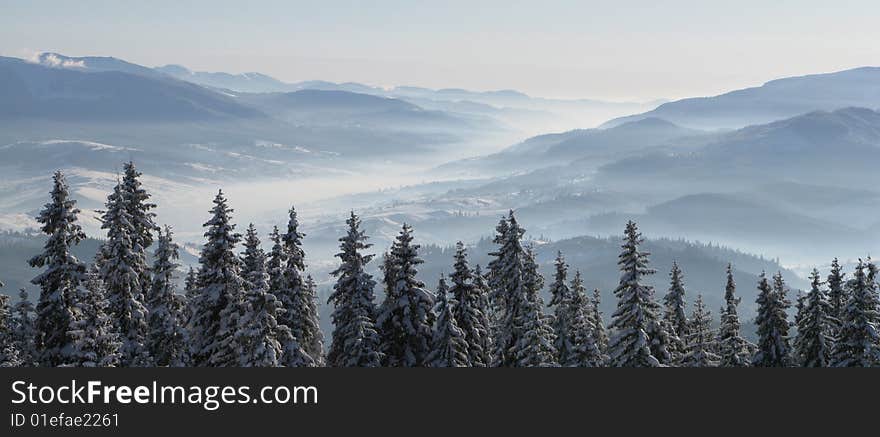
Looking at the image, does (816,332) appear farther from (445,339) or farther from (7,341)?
(7,341)

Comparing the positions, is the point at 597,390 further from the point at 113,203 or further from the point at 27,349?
the point at 27,349

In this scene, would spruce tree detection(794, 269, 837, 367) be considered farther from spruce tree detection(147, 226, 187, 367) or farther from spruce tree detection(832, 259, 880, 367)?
spruce tree detection(147, 226, 187, 367)

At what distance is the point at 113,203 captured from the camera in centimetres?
4247

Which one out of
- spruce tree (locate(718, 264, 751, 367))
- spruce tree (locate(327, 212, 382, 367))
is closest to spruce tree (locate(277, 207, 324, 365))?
spruce tree (locate(327, 212, 382, 367))

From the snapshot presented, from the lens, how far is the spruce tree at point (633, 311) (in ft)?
141

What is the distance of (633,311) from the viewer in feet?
142

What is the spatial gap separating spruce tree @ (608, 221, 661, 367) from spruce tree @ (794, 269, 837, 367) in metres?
12.8

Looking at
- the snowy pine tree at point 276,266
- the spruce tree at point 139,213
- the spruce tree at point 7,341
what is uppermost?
the spruce tree at point 139,213

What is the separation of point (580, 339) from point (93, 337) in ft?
93.8

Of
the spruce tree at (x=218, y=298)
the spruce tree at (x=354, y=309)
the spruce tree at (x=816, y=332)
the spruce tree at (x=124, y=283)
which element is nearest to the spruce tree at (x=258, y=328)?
the spruce tree at (x=218, y=298)

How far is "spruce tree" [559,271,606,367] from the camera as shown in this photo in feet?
157

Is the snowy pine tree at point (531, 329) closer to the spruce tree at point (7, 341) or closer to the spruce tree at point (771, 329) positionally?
the spruce tree at point (771, 329)

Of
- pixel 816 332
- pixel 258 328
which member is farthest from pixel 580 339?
pixel 258 328

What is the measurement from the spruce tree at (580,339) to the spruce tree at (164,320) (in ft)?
77.0
